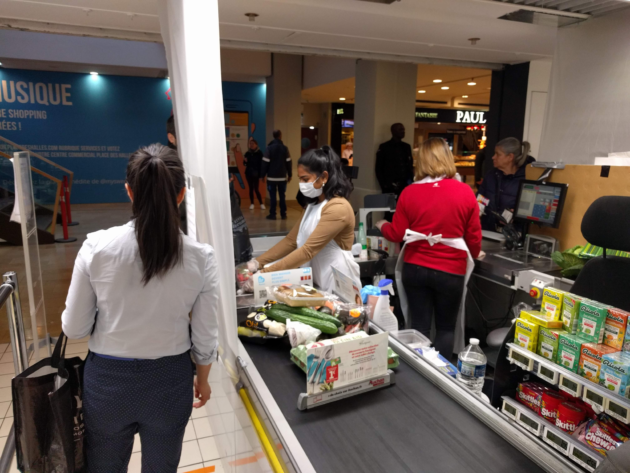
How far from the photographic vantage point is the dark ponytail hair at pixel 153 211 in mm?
1294

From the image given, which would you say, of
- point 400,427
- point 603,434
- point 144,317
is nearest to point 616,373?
point 603,434

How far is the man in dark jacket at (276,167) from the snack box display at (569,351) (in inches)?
307

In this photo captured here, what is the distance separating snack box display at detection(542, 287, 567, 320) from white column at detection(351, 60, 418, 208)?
561cm

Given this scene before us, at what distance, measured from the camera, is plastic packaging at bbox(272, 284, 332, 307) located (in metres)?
1.79

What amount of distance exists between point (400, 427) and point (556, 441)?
549 mm

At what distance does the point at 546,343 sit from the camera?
1.48 meters

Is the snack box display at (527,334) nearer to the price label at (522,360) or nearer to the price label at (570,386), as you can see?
the price label at (522,360)

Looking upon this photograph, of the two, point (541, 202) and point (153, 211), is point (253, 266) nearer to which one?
point (153, 211)

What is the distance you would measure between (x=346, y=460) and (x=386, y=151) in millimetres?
5950

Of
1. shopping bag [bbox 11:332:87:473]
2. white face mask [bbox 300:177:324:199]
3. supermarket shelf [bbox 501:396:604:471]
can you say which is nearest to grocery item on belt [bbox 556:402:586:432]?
supermarket shelf [bbox 501:396:604:471]

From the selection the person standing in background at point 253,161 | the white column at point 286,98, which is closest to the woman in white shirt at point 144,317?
the person standing in background at point 253,161

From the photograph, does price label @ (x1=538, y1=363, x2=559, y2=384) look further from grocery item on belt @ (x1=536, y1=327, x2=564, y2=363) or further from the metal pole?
the metal pole

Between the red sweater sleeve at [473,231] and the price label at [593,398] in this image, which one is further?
the red sweater sleeve at [473,231]

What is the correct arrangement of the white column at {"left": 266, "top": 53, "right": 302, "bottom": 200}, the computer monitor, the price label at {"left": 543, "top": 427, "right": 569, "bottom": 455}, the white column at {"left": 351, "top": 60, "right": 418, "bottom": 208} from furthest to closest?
the white column at {"left": 266, "top": 53, "right": 302, "bottom": 200}, the white column at {"left": 351, "top": 60, "right": 418, "bottom": 208}, the computer monitor, the price label at {"left": 543, "top": 427, "right": 569, "bottom": 455}
